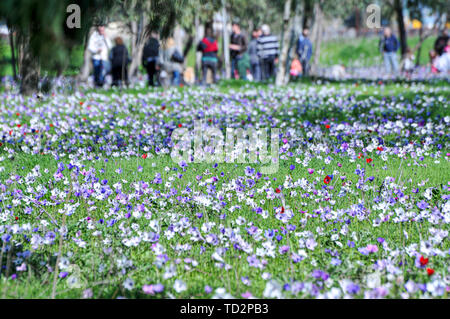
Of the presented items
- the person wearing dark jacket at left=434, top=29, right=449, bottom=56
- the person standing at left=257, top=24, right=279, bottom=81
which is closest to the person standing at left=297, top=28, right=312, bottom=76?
the person standing at left=257, top=24, right=279, bottom=81

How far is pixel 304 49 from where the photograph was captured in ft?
65.7

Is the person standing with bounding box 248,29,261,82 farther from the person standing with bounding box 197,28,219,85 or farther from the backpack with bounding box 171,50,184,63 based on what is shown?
the backpack with bounding box 171,50,184,63

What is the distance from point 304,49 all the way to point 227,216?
54.5 ft

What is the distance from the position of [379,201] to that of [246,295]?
2059mm

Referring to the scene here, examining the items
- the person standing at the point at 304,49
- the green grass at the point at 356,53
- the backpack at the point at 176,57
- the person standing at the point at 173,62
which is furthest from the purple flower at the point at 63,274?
the green grass at the point at 356,53

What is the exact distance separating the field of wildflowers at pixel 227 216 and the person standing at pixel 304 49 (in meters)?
11.8

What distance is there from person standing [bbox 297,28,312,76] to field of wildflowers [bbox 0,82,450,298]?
1184 cm

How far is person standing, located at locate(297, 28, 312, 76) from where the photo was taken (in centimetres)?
1981

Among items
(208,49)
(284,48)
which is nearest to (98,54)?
(208,49)

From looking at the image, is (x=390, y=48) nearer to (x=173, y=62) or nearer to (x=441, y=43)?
(x=441, y=43)

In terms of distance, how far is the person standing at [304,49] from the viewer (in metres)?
19.8

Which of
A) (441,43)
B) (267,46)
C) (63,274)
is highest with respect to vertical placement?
(441,43)

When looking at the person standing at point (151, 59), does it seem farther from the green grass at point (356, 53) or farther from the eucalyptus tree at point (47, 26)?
the green grass at point (356, 53)

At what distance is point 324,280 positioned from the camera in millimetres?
3111
